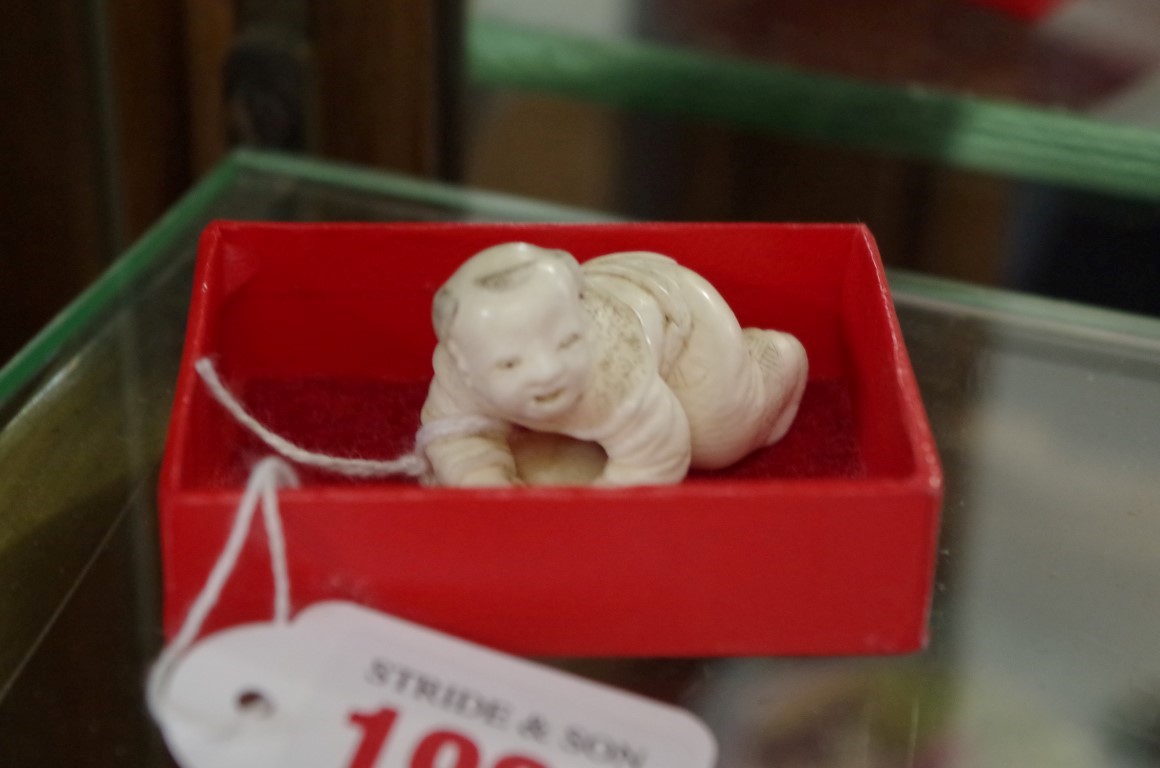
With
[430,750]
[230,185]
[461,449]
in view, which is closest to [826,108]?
[230,185]

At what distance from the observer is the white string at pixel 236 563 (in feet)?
1.36

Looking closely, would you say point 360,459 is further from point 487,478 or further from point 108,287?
point 108,287

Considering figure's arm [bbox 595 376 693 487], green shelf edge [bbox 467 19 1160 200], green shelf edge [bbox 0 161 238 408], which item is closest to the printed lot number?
figure's arm [bbox 595 376 693 487]

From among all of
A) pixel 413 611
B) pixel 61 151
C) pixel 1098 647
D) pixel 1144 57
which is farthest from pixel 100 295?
pixel 1144 57

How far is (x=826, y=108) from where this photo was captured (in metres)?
0.91

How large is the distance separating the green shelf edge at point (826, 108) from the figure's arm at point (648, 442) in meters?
0.48

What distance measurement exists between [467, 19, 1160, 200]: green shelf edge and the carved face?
51 cm

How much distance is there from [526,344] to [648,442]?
0.22ft

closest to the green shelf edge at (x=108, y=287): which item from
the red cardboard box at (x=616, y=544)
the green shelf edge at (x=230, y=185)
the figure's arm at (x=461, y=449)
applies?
the green shelf edge at (x=230, y=185)

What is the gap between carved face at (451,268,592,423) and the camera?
44cm

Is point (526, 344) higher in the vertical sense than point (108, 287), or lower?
higher

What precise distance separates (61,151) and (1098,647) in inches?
25.5

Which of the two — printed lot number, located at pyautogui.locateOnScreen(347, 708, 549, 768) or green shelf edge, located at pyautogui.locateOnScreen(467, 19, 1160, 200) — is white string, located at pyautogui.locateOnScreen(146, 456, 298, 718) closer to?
printed lot number, located at pyautogui.locateOnScreen(347, 708, 549, 768)

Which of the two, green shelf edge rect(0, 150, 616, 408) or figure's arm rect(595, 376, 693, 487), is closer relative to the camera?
figure's arm rect(595, 376, 693, 487)
